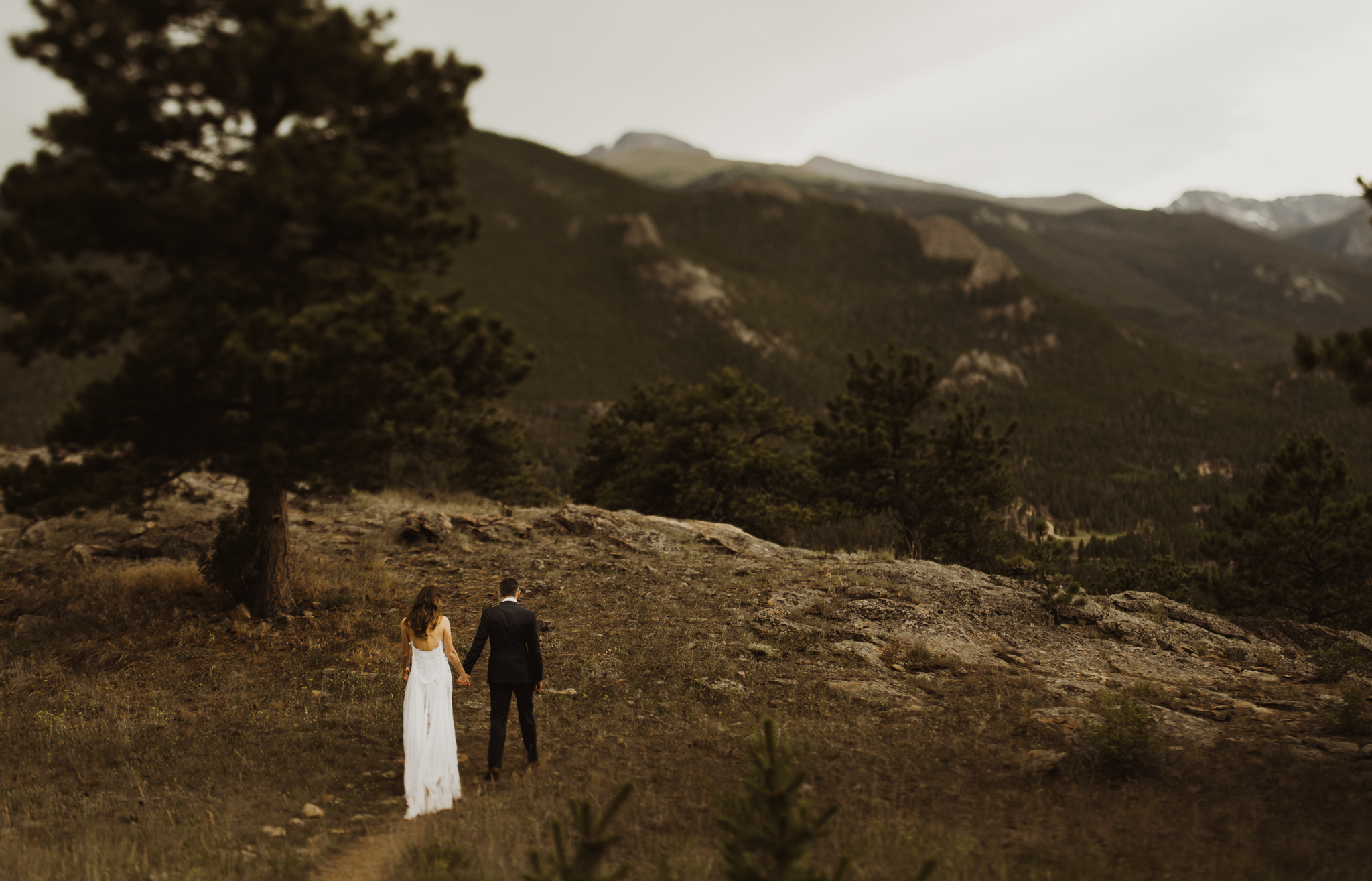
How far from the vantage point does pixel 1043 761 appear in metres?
8.33

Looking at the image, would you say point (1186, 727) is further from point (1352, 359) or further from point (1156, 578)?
point (1156, 578)

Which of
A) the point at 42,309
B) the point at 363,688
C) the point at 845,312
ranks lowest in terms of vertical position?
the point at 363,688

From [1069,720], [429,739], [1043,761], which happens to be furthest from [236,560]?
[1069,720]

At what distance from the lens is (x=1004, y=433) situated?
27.5 meters

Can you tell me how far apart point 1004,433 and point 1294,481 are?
9.97m

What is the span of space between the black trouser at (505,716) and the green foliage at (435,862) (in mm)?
1712

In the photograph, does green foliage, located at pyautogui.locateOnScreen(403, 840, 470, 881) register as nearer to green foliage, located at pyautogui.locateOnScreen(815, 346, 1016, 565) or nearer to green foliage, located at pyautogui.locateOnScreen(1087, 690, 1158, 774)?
green foliage, located at pyautogui.locateOnScreen(1087, 690, 1158, 774)

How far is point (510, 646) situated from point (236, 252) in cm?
762

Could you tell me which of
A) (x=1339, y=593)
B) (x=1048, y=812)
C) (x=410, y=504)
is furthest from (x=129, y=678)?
(x=1339, y=593)

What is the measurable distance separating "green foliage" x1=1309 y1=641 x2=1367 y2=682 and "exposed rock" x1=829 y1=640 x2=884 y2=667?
666 centimetres

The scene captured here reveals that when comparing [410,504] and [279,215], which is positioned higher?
[279,215]

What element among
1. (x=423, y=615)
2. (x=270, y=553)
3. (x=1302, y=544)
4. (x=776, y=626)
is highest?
(x=423, y=615)

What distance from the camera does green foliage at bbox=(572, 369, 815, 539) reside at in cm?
2781

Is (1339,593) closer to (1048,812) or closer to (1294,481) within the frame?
(1294,481)
